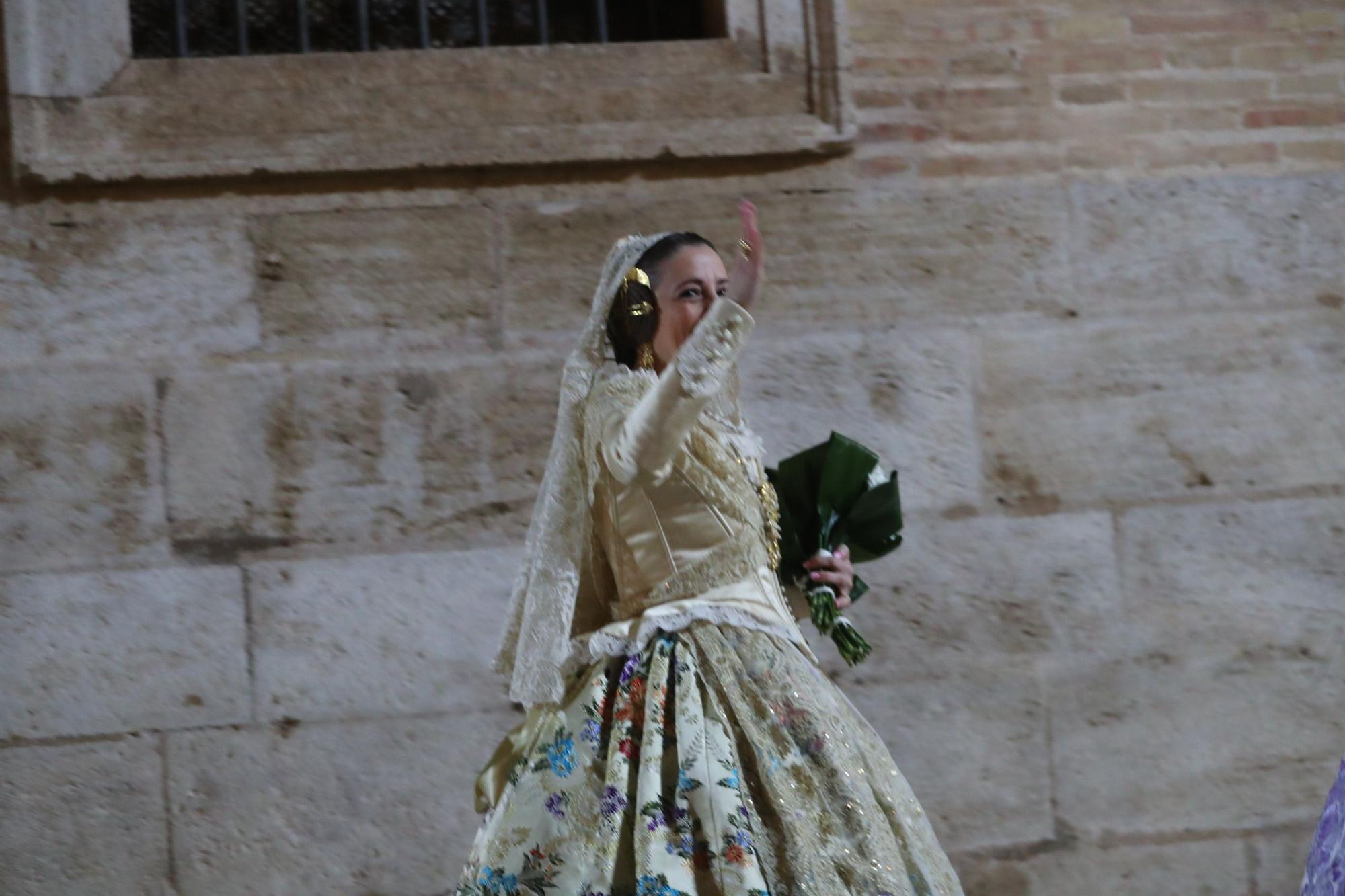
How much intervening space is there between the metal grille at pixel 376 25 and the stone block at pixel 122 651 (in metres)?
1.40

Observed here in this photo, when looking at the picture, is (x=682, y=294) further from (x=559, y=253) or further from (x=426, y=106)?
(x=426, y=106)

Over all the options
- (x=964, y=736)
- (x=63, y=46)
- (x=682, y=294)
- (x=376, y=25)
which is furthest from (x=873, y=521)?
(x=63, y=46)

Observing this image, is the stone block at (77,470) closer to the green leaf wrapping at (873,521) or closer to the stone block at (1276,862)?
the green leaf wrapping at (873,521)

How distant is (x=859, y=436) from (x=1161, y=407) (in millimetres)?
818

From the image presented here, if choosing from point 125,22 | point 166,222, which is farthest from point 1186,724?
point 125,22

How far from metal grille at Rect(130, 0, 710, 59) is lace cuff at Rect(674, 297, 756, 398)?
6.47 ft

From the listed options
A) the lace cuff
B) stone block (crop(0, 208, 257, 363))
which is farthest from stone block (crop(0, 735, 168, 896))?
the lace cuff

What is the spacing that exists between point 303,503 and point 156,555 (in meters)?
0.37

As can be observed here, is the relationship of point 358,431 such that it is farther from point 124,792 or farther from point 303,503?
point 124,792

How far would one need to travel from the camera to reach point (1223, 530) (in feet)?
14.4

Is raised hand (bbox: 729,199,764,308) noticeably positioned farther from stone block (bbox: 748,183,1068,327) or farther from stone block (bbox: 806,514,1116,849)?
stone block (bbox: 806,514,1116,849)

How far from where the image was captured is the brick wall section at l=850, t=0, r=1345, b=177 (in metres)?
4.36

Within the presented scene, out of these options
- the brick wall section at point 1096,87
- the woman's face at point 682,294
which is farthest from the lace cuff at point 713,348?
the brick wall section at point 1096,87

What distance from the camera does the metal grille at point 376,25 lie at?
4422 mm
